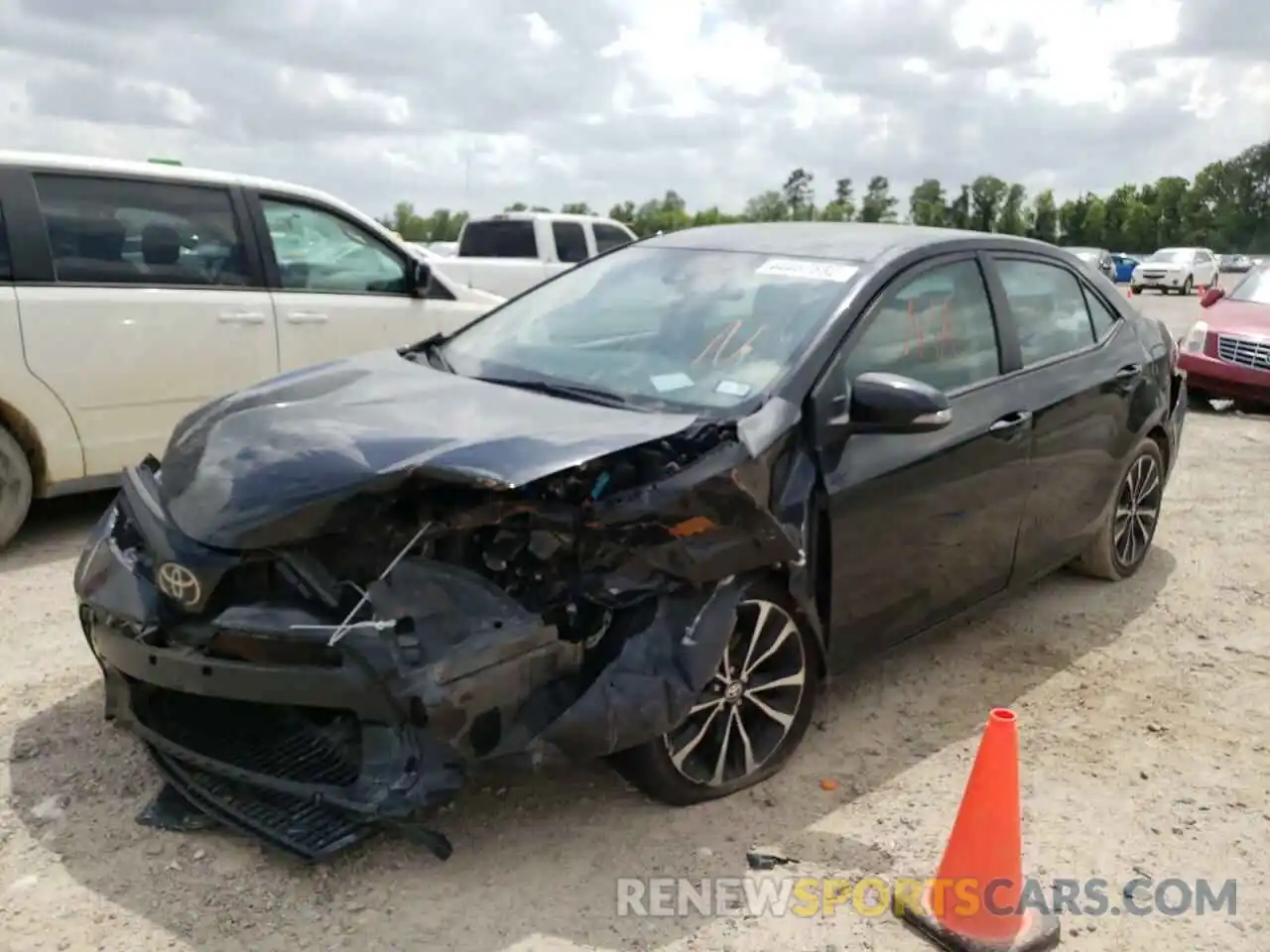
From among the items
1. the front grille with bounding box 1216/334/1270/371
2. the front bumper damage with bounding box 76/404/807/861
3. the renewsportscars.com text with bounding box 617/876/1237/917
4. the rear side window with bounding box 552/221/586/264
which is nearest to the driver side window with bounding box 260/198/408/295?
the front bumper damage with bounding box 76/404/807/861

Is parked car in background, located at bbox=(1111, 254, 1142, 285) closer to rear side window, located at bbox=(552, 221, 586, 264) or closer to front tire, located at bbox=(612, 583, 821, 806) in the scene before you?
rear side window, located at bbox=(552, 221, 586, 264)

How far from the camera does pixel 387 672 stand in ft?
8.95

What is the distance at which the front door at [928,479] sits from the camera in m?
3.60

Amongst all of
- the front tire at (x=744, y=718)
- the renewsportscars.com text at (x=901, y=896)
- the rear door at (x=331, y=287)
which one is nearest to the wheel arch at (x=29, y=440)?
the rear door at (x=331, y=287)

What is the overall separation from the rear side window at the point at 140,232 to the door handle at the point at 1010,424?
3.99 metres

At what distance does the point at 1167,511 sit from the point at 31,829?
6.21 m

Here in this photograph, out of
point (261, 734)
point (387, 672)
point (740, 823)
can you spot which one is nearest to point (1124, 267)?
point (740, 823)

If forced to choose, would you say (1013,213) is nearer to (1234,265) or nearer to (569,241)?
(1234,265)

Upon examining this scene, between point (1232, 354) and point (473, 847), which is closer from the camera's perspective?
point (473, 847)

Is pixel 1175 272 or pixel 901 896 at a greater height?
pixel 1175 272

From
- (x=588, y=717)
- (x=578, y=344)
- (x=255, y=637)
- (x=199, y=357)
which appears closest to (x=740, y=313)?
(x=578, y=344)

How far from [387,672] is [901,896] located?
1.44 metres

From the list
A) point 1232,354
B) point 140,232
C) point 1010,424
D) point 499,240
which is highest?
point 140,232

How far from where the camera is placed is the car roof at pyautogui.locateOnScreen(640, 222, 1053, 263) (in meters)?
4.11
